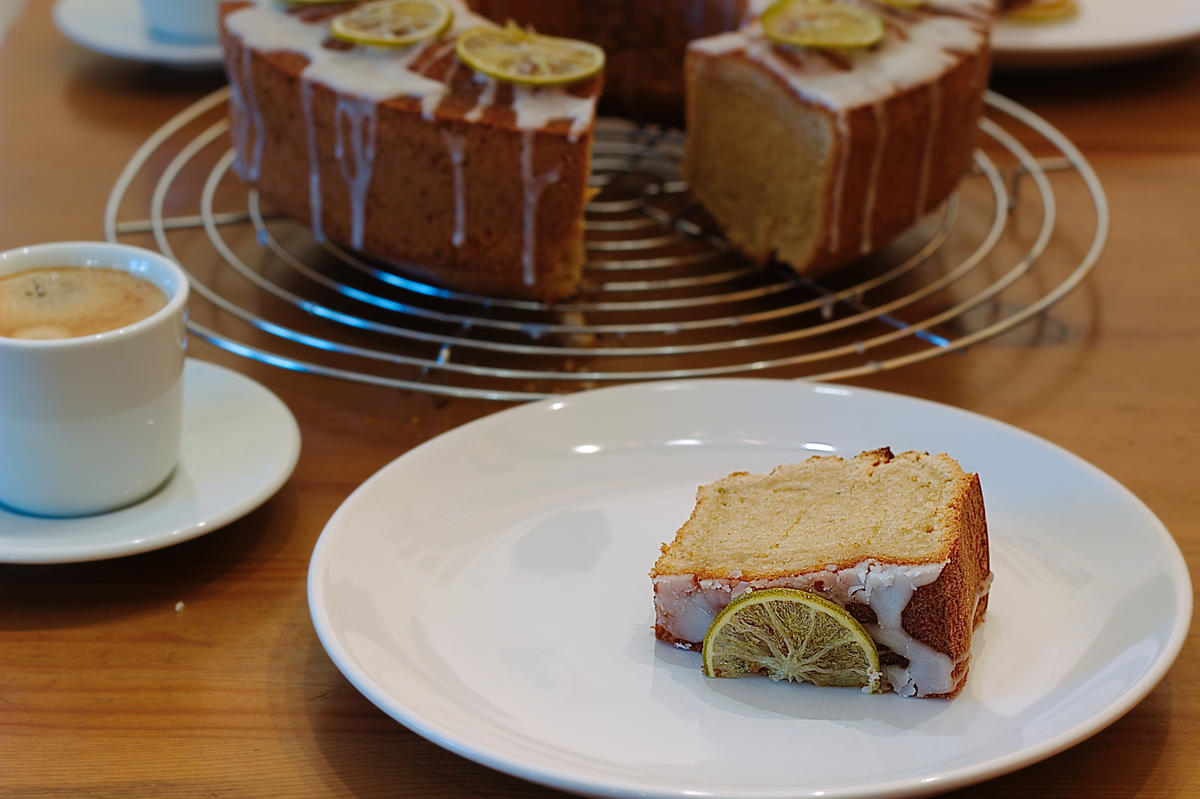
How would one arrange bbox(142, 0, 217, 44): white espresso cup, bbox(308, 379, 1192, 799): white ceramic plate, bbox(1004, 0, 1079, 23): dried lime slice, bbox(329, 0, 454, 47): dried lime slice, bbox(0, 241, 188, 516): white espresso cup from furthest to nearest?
bbox(1004, 0, 1079, 23): dried lime slice → bbox(142, 0, 217, 44): white espresso cup → bbox(329, 0, 454, 47): dried lime slice → bbox(0, 241, 188, 516): white espresso cup → bbox(308, 379, 1192, 799): white ceramic plate

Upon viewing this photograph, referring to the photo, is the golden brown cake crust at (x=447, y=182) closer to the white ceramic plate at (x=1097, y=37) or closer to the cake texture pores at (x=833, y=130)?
the cake texture pores at (x=833, y=130)

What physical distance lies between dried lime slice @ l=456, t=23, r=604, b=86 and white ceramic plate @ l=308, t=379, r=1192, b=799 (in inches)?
20.1

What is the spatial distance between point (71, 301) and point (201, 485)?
0.22 meters

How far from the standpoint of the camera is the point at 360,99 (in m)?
1.68

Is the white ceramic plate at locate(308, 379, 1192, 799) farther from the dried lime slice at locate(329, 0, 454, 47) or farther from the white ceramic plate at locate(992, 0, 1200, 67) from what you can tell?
the white ceramic plate at locate(992, 0, 1200, 67)

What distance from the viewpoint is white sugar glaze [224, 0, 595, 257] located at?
1.66 metres

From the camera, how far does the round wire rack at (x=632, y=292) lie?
1.70m

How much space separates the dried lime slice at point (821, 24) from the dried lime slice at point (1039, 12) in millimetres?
854

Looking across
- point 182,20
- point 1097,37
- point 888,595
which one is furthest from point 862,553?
point 182,20

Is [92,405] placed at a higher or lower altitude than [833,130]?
lower

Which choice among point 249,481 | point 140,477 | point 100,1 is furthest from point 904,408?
point 100,1

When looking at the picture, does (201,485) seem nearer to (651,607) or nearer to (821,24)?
(651,607)

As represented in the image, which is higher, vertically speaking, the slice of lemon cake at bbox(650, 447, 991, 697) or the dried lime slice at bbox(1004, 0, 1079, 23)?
the dried lime slice at bbox(1004, 0, 1079, 23)

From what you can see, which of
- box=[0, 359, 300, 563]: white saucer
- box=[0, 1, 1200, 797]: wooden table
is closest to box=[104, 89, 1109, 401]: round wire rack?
box=[0, 1, 1200, 797]: wooden table
